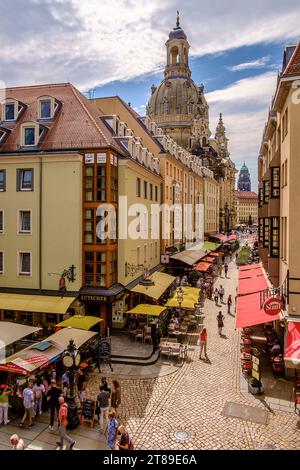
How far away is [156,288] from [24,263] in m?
9.89

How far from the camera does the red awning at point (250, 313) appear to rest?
17.8 meters

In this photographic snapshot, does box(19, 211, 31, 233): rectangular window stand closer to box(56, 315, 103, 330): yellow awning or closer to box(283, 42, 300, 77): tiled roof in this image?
box(56, 315, 103, 330): yellow awning

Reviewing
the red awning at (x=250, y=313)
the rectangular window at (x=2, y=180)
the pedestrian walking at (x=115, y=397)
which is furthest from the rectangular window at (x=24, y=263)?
the red awning at (x=250, y=313)

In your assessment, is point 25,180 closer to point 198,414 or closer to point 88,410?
point 88,410

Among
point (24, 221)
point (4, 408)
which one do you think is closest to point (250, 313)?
point (4, 408)

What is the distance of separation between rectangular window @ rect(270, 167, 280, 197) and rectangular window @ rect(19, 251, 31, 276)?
54.6 feet

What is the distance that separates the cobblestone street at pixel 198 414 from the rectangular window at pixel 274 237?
6.64 metres

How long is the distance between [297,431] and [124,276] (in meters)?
14.7

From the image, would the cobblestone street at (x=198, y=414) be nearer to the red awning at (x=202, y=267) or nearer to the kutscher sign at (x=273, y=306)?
the kutscher sign at (x=273, y=306)

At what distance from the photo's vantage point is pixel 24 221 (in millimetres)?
24578

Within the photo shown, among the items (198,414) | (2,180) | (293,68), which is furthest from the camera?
(2,180)

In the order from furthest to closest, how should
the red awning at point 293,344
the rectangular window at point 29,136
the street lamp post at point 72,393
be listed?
the rectangular window at point 29,136 < the red awning at point 293,344 < the street lamp post at point 72,393
